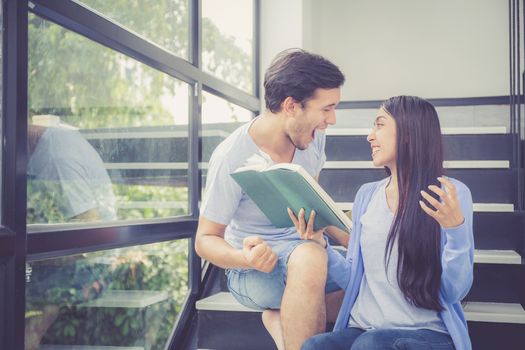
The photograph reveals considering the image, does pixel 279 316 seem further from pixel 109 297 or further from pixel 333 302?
pixel 109 297

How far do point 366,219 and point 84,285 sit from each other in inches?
34.4

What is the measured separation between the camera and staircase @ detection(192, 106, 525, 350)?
213 cm

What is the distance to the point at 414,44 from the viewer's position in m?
4.12

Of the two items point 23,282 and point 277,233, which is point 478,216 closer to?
point 277,233

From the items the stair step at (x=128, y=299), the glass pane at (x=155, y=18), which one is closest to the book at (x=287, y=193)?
the stair step at (x=128, y=299)

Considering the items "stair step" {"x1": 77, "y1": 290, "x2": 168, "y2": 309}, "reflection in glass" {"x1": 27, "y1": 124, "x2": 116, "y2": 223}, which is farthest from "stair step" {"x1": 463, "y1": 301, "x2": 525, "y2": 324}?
"reflection in glass" {"x1": 27, "y1": 124, "x2": 116, "y2": 223}

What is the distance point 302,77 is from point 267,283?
2.02 ft

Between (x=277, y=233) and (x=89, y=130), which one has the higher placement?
(x=89, y=130)

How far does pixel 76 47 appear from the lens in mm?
1837

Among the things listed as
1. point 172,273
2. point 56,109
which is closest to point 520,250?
point 172,273

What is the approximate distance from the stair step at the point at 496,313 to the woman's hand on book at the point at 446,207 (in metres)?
0.78

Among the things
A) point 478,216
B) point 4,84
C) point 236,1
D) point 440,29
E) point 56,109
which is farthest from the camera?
point 440,29

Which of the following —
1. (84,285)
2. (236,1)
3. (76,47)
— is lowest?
(84,285)

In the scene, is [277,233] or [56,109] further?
[277,233]
